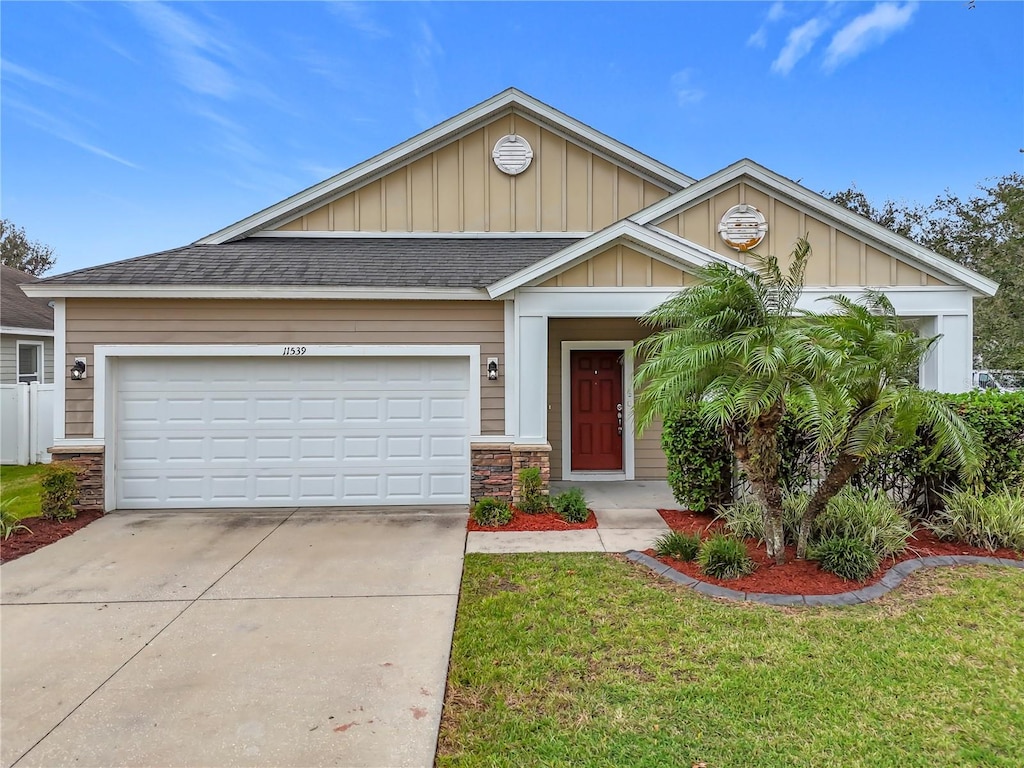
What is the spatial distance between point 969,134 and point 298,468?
18.9 m

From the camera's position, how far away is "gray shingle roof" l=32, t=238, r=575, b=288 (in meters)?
6.91

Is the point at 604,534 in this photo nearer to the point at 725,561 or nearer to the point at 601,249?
the point at 725,561

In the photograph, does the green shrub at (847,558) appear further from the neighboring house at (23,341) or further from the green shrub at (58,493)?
the neighboring house at (23,341)

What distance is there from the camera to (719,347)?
431cm

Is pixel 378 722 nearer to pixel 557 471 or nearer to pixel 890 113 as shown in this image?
pixel 557 471

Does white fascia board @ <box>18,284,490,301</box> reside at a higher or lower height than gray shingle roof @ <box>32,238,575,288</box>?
lower

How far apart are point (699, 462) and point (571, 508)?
1665 millimetres

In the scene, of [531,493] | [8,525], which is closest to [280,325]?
[8,525]

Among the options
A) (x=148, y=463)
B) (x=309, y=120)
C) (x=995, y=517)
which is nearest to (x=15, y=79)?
(x=309, y=120)

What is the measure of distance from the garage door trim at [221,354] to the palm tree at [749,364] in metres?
2.88

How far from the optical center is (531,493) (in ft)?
21.9

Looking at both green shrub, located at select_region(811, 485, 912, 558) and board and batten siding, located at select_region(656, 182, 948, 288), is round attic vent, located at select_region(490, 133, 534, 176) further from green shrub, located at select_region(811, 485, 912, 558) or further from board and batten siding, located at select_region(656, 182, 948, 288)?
green shrub, located at select_region(811, 485, 912, 558)

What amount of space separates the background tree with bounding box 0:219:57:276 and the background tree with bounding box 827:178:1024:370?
40940mm

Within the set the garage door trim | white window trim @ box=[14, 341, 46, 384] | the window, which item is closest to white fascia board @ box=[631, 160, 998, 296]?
the garage door trim
